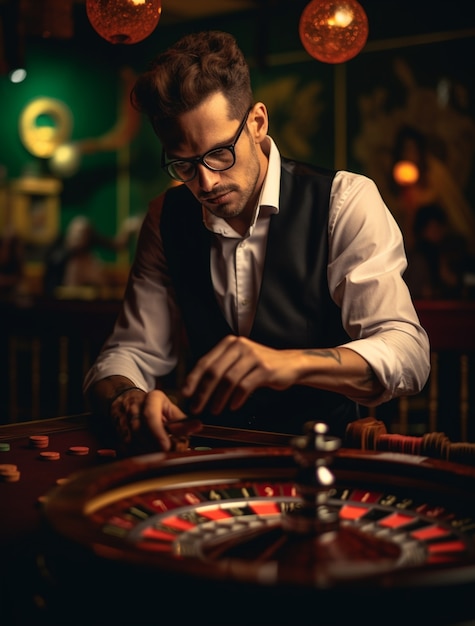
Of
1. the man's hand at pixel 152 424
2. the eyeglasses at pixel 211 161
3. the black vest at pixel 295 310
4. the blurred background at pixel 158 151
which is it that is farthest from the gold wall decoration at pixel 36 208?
the man's hand at pixel 152 424

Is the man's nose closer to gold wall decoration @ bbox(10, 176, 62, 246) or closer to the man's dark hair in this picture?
the man's dark hair

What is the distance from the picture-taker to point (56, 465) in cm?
137

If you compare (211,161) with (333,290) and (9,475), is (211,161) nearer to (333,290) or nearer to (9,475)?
(333,290)

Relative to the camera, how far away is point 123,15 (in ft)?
7.35

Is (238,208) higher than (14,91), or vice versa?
(14,91)

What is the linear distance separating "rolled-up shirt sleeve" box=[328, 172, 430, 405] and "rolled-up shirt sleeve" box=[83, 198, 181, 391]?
465mm

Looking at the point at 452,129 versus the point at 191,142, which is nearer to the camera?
the point at 191,142

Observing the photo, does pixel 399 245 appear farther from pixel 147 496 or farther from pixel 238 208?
pixel 147 496

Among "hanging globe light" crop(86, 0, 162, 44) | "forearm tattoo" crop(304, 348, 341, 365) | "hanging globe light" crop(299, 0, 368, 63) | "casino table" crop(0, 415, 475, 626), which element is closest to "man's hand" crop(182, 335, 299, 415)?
"casino table" crop(0, 415, 475, 626)

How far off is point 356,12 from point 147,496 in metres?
1.85

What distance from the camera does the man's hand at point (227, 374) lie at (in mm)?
1163

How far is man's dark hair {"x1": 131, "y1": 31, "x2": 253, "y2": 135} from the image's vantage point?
1812mm

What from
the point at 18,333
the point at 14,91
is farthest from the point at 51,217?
the point at 18,333

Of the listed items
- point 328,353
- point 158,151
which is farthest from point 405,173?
Result: point 328,353
